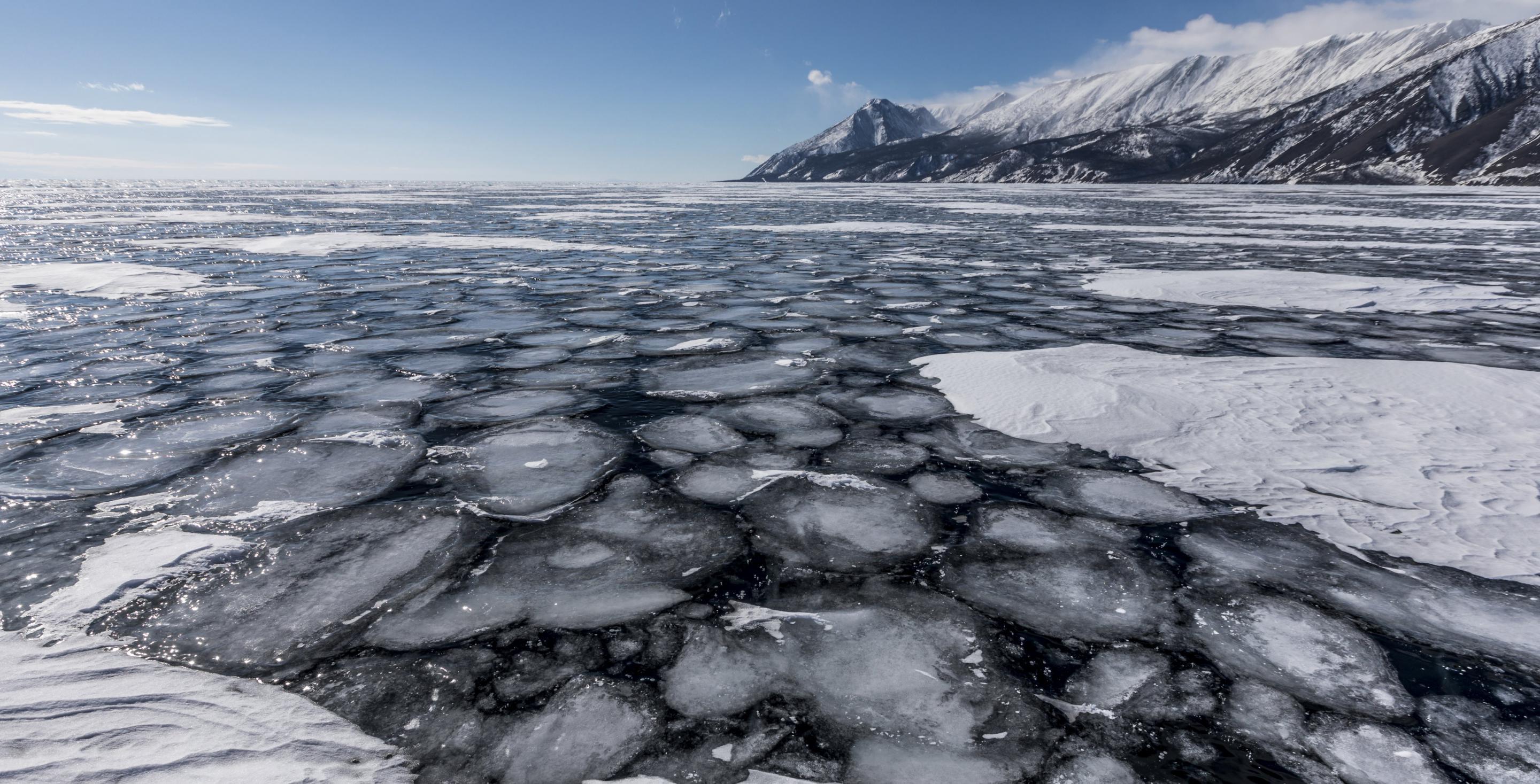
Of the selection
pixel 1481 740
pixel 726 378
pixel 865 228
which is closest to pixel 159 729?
pixel 1481 740

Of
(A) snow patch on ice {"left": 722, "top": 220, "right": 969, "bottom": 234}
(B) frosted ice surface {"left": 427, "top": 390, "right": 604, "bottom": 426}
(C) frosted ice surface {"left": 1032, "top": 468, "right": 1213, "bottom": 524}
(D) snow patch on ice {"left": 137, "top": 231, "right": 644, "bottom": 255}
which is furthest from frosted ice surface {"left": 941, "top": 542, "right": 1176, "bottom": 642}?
(A) snow patch on ice {"left": 722, "top": 220, "right": 969, "bottom": 234}

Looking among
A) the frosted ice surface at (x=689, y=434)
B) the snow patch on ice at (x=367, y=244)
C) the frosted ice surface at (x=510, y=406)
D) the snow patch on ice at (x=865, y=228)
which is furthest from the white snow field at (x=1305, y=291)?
the snow patch on ice at (x=367, y=244)

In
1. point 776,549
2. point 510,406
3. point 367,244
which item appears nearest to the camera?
point 776,549

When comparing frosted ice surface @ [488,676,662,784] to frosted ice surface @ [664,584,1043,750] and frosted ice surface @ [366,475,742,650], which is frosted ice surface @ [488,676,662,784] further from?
frosted ice surface @ [366,475,742,650]

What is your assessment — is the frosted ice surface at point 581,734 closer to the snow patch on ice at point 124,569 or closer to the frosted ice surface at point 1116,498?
the snow patch on ice at point 124,569

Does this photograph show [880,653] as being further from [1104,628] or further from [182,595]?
[182,595]

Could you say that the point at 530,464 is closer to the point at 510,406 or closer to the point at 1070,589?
the point at 510,406
